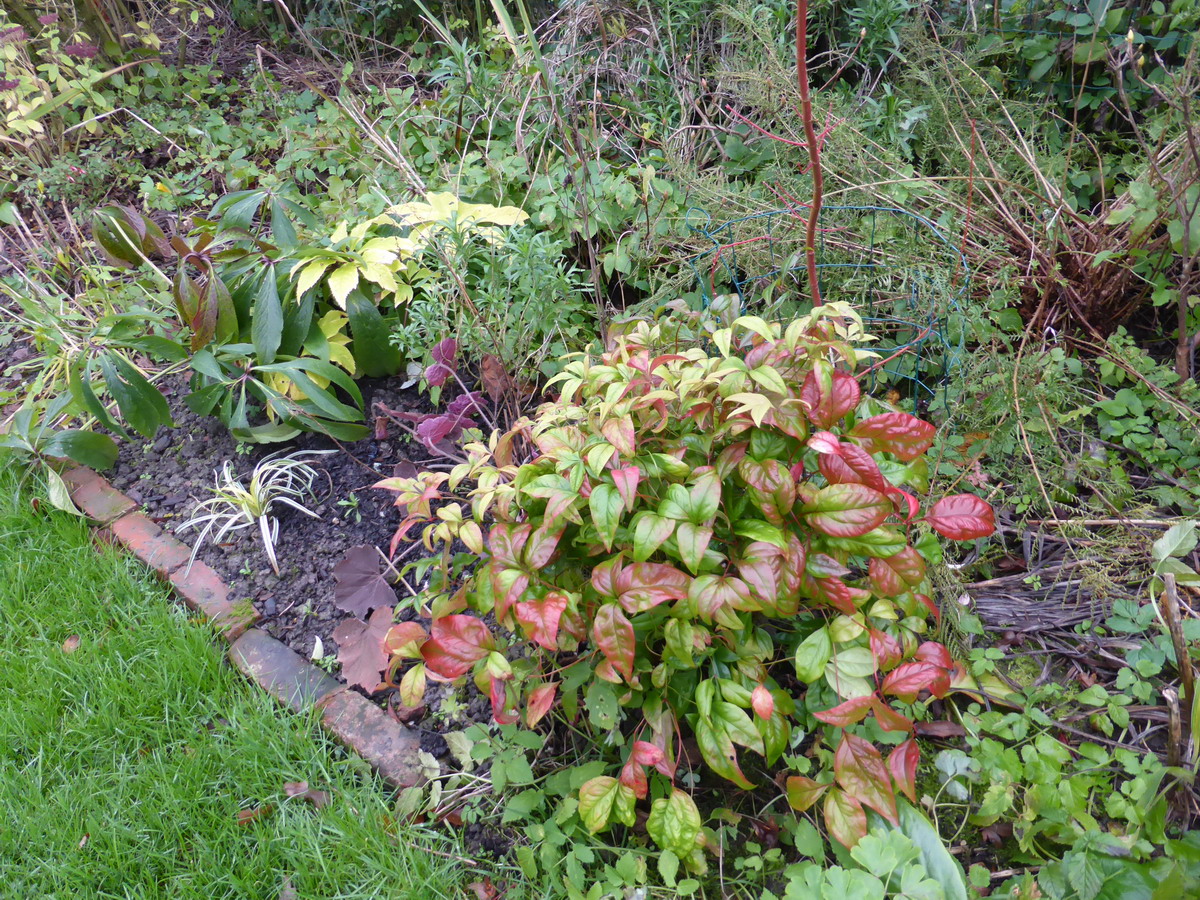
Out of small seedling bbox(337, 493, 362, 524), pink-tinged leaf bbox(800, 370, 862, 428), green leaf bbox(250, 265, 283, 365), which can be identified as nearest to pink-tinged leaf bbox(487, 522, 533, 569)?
pink-tinged leaf bbox(800, 370, 862, 428)

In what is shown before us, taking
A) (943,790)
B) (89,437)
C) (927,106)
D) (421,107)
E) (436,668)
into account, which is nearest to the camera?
(436,668)

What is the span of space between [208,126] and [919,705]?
3.91 metres

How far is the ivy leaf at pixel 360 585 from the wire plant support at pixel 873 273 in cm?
118

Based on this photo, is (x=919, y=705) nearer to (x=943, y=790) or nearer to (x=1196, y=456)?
(x=943, y=790)

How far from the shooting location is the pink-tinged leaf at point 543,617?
126 centimetres

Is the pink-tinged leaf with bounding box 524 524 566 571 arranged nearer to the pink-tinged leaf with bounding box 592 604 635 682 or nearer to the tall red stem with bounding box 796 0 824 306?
the pink-tinged leaf with bounding box 592 604 635 682

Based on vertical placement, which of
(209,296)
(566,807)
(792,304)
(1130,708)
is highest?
(209,296)

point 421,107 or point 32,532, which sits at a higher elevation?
point 421,107

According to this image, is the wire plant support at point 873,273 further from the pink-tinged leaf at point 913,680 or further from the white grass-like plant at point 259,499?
the white grass-like plant at point 259,499

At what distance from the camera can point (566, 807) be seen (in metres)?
1.48

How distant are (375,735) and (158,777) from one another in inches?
19.6

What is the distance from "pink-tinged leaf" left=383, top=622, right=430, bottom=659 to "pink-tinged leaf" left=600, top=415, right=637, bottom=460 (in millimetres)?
581

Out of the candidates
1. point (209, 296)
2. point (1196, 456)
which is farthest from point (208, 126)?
point (1196, 456)

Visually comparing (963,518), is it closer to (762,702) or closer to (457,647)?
(762,702)
